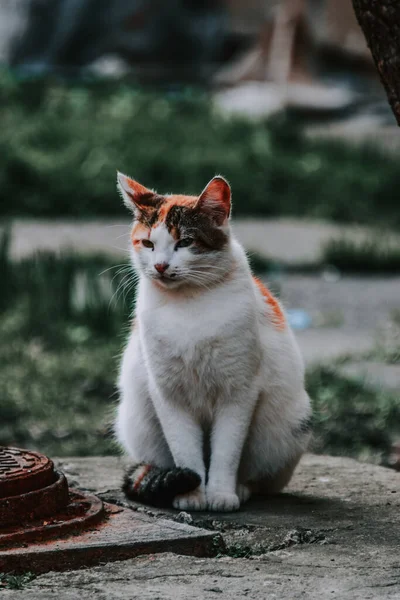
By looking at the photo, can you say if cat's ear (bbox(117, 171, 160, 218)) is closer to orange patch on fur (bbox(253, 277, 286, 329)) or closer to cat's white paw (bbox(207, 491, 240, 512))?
orange patch on fur (bbox(253, 277, 286, 329))

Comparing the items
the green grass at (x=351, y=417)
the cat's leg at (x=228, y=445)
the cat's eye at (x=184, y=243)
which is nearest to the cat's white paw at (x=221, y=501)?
the cat's leg at (x=228, y=445)

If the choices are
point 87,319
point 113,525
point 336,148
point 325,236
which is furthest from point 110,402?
point 336,148

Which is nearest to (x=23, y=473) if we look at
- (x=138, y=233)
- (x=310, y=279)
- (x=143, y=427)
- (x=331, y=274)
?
(x=143, y=427)

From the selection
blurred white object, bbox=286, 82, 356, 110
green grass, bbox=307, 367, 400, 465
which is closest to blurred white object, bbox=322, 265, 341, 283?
green grass, bbox=307, 367, 400, 465

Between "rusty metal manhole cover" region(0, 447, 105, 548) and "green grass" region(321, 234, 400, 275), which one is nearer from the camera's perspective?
"rusty metal manhole cover" region(0, 447, 105, 548)

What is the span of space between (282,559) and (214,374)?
632mm

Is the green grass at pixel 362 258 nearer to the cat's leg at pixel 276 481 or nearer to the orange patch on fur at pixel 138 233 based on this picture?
the cat's leg at pixel 276 481

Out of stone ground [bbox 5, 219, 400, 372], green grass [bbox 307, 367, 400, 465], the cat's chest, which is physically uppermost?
the cat's chest

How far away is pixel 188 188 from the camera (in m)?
10.6

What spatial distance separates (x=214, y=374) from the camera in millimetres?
3180

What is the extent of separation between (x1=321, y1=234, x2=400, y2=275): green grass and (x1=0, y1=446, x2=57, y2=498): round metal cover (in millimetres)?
5661

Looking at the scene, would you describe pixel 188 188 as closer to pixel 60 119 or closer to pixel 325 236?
pixel 325 236

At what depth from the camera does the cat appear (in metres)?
3.17

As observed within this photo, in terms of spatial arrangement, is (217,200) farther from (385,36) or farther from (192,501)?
(192,501)
